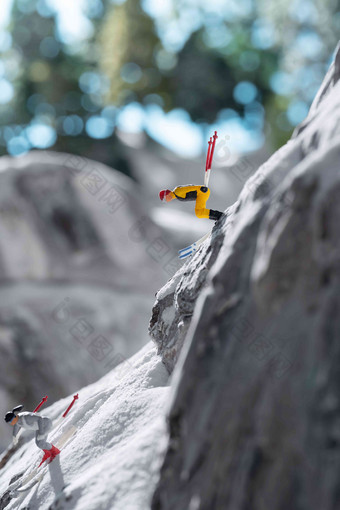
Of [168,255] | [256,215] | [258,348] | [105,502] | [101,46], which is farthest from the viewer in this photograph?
[101,46]

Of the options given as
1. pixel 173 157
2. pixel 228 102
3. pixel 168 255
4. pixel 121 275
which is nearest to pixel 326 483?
pixel 121 275

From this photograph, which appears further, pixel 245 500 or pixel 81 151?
pixel 81 151

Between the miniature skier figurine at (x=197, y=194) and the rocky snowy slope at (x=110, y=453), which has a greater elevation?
the miniature skier figurine at (x=197, y=194)

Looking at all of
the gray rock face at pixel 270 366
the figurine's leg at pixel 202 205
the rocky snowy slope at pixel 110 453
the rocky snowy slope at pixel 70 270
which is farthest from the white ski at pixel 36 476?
the rocky snowy slope at pixel 70 270

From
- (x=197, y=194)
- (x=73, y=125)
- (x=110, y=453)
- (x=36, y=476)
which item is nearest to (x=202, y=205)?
(x=197, y=194)

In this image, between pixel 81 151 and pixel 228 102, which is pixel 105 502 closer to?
pixel 81 151

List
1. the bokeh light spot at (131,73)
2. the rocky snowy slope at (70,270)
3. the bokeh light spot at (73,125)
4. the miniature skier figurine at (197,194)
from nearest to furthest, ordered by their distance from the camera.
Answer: the miniature skier figurine at (197,194) < the rocky snowy slope at (70,270) < the bokeh light spot at (73,125) < the bokeh light spot at (131,73)

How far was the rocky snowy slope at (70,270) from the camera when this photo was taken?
1024 cm

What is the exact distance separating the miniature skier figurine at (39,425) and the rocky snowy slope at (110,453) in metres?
0.09

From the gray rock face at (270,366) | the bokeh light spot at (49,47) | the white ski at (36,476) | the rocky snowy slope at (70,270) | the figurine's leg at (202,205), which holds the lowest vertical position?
the gray rock face at (270,366)

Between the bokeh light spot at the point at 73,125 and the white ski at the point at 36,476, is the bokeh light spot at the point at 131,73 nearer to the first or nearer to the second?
the bokeh light spot at the point at 73,125

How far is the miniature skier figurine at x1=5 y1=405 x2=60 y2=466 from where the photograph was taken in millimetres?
3836

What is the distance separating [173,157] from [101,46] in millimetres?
6077

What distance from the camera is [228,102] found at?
75.3 feet
